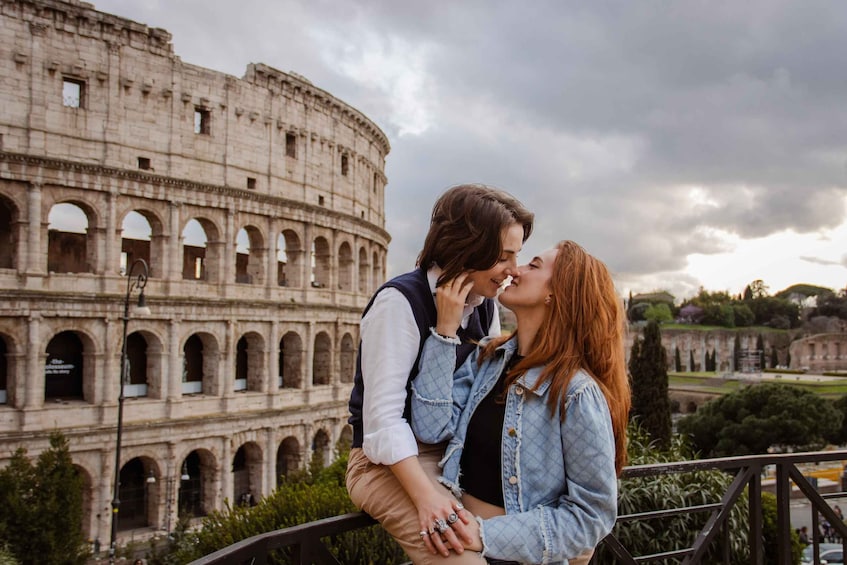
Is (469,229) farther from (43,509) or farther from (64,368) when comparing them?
(64,368)

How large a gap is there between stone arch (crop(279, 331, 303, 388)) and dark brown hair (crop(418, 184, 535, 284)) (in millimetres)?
24441

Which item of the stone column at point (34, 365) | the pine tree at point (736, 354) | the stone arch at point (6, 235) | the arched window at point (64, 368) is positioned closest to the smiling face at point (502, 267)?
the stone column at point (34, 365)

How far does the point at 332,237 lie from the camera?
28500 mm

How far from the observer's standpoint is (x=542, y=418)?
8.71 ft

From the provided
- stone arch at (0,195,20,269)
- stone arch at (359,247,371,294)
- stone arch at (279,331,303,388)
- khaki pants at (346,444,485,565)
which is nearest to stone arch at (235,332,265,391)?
stone arch at (279,331,303,388)

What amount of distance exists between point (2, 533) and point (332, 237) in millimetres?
16289

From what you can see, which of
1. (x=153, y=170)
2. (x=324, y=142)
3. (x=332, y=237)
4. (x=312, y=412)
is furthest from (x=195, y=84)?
(x=312, y=412)

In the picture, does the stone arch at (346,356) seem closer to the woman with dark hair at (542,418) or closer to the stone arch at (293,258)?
the stone arch at (293,258)

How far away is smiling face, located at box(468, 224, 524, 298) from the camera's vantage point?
2881mm

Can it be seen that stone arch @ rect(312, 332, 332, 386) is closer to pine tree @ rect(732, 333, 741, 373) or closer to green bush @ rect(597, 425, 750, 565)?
green bush @ rect(597, 425, 750, 565)

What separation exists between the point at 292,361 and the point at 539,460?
2514 centimetres

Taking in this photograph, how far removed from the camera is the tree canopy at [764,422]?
1448 inches

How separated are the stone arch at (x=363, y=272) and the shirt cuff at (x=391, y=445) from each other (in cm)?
2875

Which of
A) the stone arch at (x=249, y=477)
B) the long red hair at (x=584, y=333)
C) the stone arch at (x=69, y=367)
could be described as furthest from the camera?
the stone arch at (x=249, y=477)
